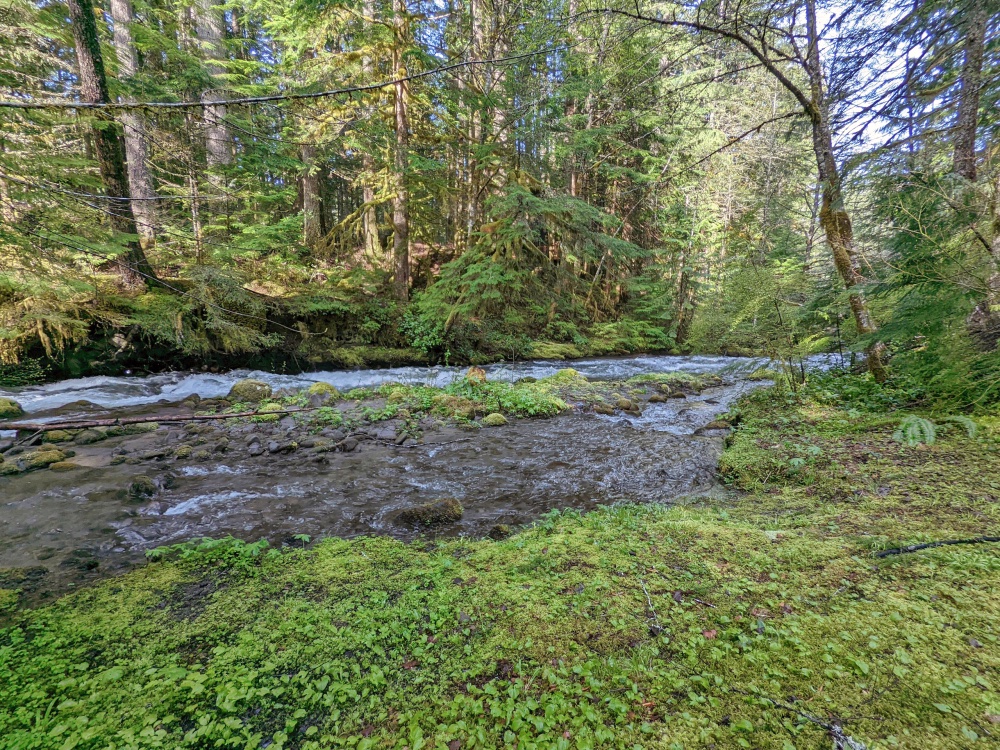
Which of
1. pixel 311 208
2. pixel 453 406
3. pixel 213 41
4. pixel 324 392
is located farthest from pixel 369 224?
pixel 453 406

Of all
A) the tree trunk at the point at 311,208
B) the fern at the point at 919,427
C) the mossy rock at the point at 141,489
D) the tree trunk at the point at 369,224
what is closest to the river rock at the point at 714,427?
the fern at the point at 919,427

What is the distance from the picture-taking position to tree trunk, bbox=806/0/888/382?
5.77 m

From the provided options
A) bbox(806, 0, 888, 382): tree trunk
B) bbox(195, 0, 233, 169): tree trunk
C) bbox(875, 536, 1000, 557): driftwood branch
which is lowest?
bbox(875, 536, 1000, 557): driftwood branch

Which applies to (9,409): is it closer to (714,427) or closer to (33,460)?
(33,460)

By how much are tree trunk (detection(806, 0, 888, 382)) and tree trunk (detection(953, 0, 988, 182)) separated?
3.88 ft

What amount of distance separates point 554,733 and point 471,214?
1486 cm

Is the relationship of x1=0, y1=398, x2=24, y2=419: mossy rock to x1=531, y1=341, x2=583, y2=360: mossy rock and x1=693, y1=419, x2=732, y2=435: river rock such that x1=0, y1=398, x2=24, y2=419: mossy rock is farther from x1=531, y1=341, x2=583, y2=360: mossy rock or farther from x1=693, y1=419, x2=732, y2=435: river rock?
x1=531, y1=341, x2=583, y2=360: mossy rock

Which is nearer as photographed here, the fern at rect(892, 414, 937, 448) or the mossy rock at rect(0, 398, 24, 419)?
the fern at rect(892, 414, 937, 448)

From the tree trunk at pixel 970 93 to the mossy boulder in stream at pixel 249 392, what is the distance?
12101 millimetres

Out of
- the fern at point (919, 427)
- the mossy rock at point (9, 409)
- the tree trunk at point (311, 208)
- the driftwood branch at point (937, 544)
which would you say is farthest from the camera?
the tree trunk at point (311, 208)

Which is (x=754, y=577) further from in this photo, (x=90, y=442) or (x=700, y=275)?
(x=700, y=275)

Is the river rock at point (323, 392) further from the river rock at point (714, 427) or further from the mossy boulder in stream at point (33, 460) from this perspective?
the river rock at point (714, 427)

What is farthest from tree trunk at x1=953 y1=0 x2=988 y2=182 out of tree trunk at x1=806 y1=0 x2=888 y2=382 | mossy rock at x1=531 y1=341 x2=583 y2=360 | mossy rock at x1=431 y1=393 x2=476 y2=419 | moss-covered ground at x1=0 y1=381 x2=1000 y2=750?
mossy rock at x1=531 y1=341 x2=583 y2=360

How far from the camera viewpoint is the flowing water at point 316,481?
13.0 feet
